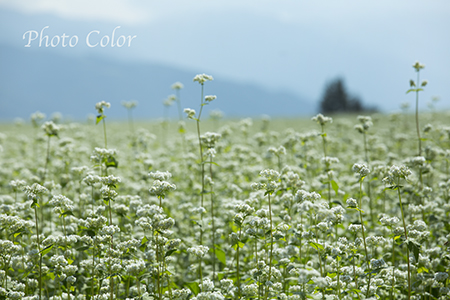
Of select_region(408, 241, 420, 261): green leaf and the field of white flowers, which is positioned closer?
select_region(408, 241, 420, 261): green leaf

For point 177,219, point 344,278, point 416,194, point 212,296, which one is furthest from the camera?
point 177,219

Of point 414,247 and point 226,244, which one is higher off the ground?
point 414,247

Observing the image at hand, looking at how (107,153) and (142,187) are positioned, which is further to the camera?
(142,187)

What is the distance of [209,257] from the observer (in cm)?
691

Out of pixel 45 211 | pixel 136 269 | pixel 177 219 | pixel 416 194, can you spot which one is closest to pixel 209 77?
pixel 136 269

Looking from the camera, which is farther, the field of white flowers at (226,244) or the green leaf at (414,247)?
the field of white flowers at (226,244)

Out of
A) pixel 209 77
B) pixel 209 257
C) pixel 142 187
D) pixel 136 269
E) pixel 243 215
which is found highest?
pixel 209 77

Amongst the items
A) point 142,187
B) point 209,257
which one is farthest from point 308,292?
point 142,187

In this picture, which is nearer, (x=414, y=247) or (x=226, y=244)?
(x=414, y=247)

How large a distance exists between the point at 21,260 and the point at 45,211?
3.35 m

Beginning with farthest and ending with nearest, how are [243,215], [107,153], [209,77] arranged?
[209,77] → [107,153] → [243,215]

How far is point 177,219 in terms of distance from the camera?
804 cm

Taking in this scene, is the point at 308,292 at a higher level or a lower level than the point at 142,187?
lower

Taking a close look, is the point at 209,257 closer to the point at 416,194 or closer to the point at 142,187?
the point at 142,187
